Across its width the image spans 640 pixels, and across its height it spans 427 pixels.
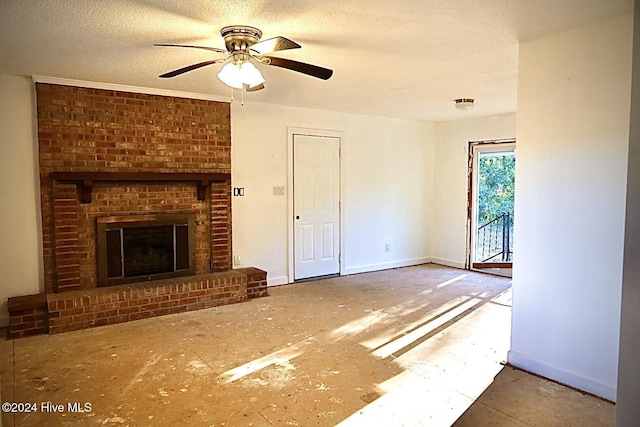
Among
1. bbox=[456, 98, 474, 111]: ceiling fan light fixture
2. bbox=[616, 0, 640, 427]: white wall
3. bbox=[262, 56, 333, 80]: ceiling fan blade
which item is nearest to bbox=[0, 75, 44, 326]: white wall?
bbox=[262, 56, 333, 80]: ceiling fan blade

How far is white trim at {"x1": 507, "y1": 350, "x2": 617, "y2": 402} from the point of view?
8.84 ft

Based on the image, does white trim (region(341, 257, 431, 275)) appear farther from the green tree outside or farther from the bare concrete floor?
the bare concrete floor

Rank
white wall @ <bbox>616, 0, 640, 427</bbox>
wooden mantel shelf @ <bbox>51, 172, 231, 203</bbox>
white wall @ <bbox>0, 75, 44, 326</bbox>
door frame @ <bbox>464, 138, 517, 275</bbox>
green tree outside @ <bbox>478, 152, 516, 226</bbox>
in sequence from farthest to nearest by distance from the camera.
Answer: green tree outside @ <bbox>478, 152, 516, 226</bbox> → door frame @ <bbox>464, 138, 517, 275</bbox> → wooden mantel shelf @ <bbox>51, 172, 231, 203</bbox> → white wall @ <bbox>0, 75, 44, 326</bbox> → white wall @ <bbox>616, 0, 640, 427</bbox>

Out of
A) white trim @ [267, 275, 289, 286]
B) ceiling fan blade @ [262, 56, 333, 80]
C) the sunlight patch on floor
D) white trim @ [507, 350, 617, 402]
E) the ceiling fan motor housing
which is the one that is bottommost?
the sunlight patch on floor

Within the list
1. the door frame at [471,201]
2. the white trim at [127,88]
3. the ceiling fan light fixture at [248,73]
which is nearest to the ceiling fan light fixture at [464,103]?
the door frame at [471,201]

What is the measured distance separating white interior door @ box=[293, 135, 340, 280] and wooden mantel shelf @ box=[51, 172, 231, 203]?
1.15m

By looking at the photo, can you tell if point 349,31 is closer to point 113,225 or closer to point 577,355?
point 577,355

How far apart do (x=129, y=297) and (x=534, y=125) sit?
3865 mm

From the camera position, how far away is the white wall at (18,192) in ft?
13.4

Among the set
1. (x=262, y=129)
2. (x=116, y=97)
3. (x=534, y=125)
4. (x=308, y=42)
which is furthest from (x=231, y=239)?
(x=534, y=125)

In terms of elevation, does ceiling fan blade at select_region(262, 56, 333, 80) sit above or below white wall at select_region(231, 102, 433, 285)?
above

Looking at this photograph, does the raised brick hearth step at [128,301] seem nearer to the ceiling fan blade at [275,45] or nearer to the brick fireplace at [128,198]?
the brick fireplace at [128,198]

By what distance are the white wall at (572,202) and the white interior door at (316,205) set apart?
3200mm

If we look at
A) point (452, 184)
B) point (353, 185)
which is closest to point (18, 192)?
point (353, 185)
